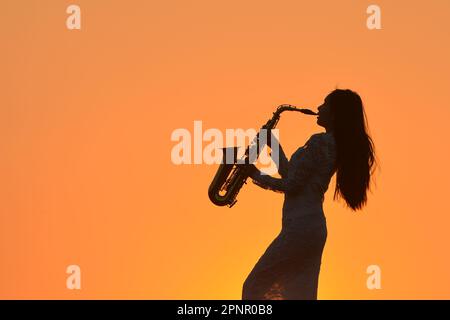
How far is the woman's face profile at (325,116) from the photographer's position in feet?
24.0

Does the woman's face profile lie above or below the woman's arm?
above

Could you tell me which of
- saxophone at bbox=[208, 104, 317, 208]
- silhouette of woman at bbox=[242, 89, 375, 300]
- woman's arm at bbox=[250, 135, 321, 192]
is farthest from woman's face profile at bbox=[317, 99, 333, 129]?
saxophone at bbox=[208, 104, 317, 208]

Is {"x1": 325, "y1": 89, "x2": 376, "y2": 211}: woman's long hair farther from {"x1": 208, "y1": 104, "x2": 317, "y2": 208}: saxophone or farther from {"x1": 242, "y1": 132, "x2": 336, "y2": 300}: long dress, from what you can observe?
{"x1": 208, "y1": 104, "x2": 317, "y2": 208}: saxophone

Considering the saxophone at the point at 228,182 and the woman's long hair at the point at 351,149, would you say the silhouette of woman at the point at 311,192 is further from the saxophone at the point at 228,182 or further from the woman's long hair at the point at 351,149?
the saxophone at the point at 228,182

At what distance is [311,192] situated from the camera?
718 cm

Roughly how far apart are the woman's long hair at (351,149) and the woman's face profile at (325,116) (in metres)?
0.04

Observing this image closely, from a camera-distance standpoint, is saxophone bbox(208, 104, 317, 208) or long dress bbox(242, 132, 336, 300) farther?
saxophone bbox(208, 104, 317, 208)

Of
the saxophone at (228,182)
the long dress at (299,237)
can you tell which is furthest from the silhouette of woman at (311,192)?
the saxophone at (228,182)

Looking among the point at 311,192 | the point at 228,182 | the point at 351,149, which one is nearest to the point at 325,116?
the point at 351,149

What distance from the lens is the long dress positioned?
7117 mm

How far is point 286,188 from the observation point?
718 centimetres
